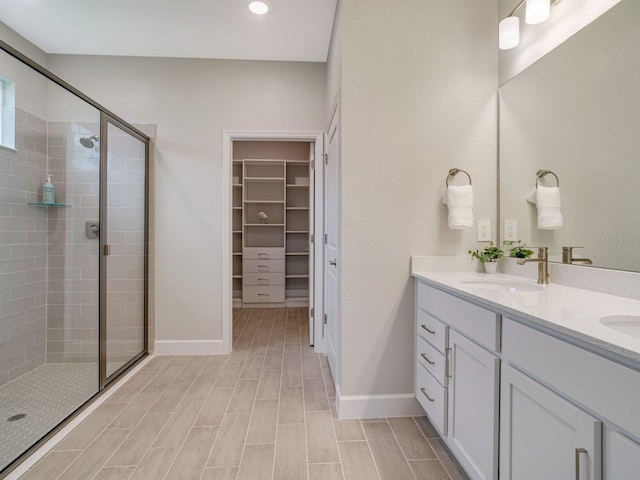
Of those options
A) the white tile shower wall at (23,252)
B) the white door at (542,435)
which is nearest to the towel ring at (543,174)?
the white door at (542,435)

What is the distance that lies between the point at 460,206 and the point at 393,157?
0.48 m

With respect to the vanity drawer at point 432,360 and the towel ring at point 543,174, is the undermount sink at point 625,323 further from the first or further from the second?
the towel ring at point 543,174

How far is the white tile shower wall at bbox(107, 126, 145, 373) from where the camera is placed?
2322 mm

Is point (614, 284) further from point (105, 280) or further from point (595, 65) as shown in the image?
point (105, 280)

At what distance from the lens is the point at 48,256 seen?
6.73 feet

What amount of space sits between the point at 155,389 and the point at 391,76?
262 cm

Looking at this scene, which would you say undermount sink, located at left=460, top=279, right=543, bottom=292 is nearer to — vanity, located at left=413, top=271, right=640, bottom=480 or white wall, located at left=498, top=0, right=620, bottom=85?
vanity, located at left=413, top=271, right=640, bottom=480

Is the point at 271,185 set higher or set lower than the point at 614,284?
higher

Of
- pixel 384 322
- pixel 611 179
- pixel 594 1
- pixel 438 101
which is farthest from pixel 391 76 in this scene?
pixel 384 322

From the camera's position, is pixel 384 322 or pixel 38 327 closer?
pixel 384 322

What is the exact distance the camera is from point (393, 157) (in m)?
1.87

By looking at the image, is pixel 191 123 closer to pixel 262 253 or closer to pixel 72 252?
pixel 72 252

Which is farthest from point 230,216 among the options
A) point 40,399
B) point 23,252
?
point 40,399

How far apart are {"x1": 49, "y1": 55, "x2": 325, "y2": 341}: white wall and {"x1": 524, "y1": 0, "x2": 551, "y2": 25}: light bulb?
1.67 meters
